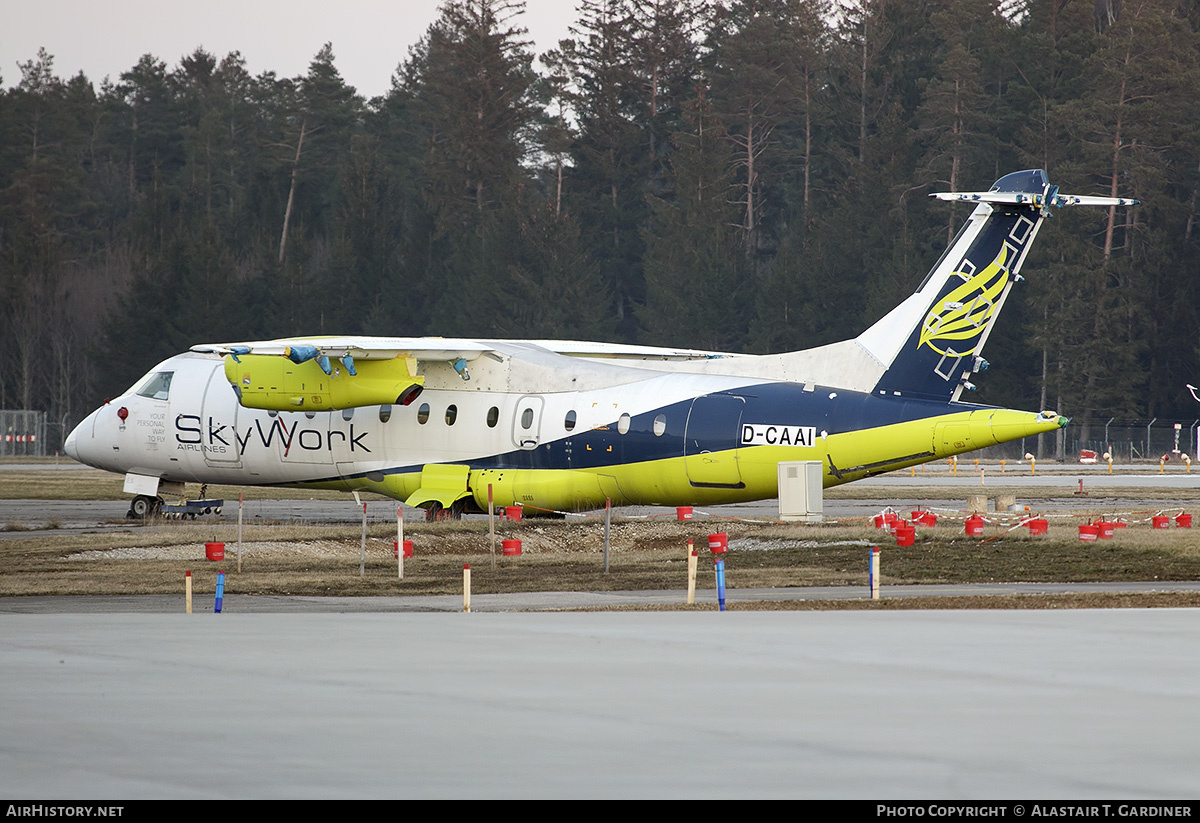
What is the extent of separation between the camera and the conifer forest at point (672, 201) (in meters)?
76.8

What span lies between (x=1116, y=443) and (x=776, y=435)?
50273 millimetres

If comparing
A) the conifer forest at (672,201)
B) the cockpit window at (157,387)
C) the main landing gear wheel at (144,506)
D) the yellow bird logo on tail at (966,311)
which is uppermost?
the conifer forest at (672,201)

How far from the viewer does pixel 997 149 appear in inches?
3248

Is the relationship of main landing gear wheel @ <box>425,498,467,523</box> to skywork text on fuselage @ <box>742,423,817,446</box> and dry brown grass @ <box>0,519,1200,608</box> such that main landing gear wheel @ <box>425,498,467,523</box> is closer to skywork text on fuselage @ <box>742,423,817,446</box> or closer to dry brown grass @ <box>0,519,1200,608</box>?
dry brown grass @ <box>0,519,1200,608</box>

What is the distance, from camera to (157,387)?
1339 inches

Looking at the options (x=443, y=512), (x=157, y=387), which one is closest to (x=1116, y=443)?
(x=443, y=512)

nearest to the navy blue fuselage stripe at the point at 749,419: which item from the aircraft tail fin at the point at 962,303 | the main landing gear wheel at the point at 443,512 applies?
the aircraft tail fin at the point at 962,303

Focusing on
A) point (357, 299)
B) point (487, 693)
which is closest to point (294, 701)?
point (487, 693)

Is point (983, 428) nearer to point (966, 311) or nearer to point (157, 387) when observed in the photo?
point (966, 311)

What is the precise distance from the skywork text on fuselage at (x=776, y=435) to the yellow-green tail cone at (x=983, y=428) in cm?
224

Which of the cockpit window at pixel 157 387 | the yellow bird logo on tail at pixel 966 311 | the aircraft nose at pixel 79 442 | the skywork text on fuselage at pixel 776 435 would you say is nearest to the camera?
the skywork text on fuselage at pixel 776 435

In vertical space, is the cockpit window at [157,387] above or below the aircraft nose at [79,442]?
above

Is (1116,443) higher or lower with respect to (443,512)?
higher

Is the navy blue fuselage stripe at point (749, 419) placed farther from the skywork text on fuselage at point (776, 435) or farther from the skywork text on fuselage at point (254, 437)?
the skywork text on fuselage at point (254, 437)
